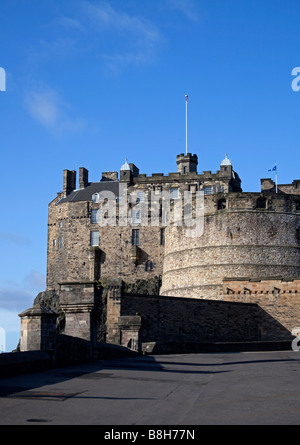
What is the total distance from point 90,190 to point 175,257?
16.7 meters

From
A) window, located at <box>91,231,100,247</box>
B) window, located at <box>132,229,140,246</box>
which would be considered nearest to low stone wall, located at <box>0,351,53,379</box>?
window, located at <box>132,229,140,246</box>

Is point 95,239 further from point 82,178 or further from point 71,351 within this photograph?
point 71,351

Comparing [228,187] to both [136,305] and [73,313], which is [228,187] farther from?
[73,313]

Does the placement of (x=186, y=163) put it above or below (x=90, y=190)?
above

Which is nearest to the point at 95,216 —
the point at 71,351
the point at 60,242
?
the point at 60,242

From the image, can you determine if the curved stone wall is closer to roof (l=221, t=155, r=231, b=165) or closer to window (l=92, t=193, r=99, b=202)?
window (l=92, t=193, r=99, b=202)

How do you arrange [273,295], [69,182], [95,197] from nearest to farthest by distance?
[273,295]
[95,197]
[69,182]

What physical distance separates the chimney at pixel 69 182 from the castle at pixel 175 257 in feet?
0.34

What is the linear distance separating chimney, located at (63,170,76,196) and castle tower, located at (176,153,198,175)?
1088 centimetres

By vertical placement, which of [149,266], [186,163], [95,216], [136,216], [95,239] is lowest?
[149,266]

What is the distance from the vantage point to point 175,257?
47.8 meters

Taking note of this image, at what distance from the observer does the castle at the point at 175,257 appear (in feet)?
102

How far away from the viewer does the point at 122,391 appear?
10.3 metres

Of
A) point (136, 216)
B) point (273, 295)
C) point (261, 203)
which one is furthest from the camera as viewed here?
point (136, 216)
